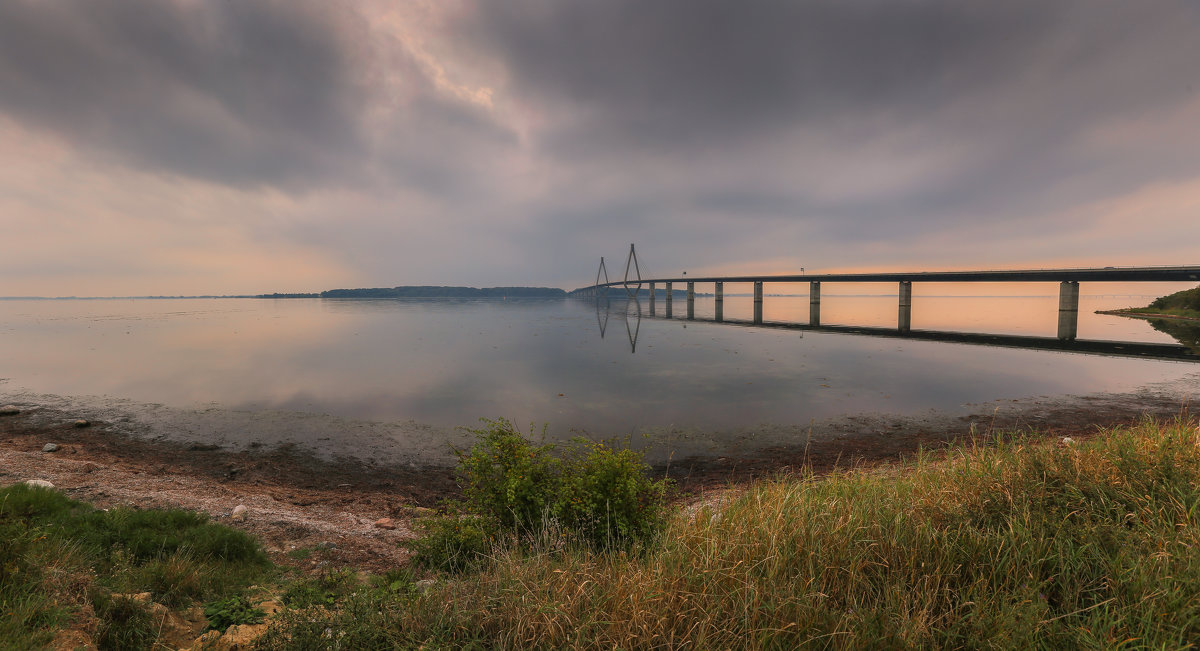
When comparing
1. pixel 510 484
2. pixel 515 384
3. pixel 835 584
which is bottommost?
pixel 515 384

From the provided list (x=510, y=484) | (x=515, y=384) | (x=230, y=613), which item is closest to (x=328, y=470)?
(x=230, y=613)

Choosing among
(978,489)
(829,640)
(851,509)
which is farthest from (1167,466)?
(829,640)

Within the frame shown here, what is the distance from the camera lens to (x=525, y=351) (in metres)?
35.8

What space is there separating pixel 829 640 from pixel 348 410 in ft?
61.3

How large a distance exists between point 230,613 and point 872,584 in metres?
6.25

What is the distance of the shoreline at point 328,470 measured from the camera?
7258 millimetres

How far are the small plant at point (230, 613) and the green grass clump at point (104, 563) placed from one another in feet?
1.38

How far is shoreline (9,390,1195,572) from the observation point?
726 centimetres

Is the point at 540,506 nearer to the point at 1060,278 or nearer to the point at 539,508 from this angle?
the point at 539,508

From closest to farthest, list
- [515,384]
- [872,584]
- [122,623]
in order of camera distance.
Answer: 1. [122,623]
2. [872,584]
3. [515,384]

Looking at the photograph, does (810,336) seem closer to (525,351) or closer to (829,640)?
(525,351)

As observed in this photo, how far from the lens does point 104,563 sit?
4.84 metres

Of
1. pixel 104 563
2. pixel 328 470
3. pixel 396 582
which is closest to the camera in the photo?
pixel 104 563

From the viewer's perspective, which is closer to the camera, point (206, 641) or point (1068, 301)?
point (206, 641)
